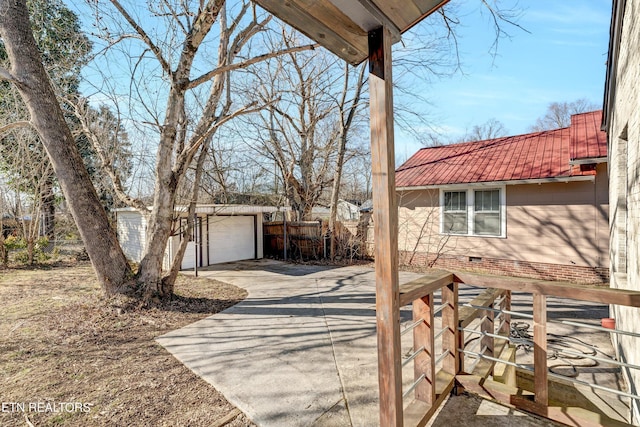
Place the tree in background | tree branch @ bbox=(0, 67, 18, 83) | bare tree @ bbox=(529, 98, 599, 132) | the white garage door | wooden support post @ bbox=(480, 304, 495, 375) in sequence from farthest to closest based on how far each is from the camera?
bare tree @ bbox=(529, 98, 599, 132) → the tree in background → the white garage door → tree branch @ bbox=(0, 67, 18, 83) → wooden support post @ bbox=(480, 304, 495, 375)

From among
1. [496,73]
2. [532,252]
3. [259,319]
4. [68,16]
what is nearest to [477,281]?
[259,319]

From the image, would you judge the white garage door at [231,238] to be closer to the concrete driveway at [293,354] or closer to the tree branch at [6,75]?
the concrete driveway at [293,354]

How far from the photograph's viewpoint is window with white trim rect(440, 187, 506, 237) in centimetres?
855

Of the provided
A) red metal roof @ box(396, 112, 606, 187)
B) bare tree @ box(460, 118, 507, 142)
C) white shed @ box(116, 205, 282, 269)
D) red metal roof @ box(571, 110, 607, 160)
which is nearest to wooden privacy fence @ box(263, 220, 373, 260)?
white shed @ box(116, 205, 282, 269)

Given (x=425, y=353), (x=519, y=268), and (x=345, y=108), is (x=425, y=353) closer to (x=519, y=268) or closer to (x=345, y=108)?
(x=519, y=268)

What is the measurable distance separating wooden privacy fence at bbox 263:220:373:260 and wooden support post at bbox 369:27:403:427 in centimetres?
930

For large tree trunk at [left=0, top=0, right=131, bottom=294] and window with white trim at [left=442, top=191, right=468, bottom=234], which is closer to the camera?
large tree trunk at [left=0, top=0, right=131, bottom=294]

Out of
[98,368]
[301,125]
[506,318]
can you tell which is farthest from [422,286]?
[301,125]

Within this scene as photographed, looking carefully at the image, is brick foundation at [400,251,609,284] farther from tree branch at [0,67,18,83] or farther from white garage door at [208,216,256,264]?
tree branch at [0,67,18,83]

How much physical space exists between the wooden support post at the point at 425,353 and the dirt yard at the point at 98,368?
136 cm

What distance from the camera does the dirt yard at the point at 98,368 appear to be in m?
2.51

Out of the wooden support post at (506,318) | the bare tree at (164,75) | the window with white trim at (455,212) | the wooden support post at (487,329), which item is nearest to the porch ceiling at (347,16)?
the wooden support post at (487,329)

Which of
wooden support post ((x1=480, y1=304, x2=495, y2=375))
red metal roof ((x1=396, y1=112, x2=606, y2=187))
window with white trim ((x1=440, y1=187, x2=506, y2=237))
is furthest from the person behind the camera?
window with white trim ((x1=440, y1=187, x2=506, y2=237))

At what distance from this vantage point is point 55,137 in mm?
4723
